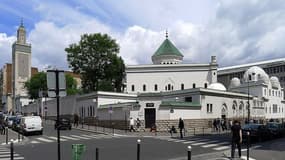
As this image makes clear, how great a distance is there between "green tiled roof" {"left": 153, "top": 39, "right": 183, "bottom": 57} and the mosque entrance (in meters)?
45.4

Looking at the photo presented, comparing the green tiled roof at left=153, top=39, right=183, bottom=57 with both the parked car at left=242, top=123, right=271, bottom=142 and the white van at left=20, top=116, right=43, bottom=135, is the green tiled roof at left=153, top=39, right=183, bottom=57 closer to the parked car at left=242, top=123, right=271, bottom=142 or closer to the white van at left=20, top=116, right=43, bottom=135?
the white van at left=20, top=116, right=43, bottom=135

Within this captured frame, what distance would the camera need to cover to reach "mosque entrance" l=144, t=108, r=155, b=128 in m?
47.3

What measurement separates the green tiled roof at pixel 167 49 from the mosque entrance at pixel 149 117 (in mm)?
45447

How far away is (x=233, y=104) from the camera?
6669 centimetres

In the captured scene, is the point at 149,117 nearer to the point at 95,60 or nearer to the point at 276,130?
the point at 276,130

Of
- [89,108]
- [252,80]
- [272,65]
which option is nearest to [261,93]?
[252,80]

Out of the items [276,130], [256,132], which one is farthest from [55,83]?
[276,130]

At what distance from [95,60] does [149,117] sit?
31320mm

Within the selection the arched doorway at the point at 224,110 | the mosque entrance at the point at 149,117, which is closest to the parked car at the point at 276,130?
the mosque entrance at the point at 149,117

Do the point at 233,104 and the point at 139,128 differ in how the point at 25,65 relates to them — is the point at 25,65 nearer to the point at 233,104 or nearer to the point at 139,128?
the point at 233,104

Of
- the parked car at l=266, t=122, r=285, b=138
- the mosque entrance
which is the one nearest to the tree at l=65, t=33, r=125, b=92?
the mosque entrance

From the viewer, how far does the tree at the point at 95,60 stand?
75688mm

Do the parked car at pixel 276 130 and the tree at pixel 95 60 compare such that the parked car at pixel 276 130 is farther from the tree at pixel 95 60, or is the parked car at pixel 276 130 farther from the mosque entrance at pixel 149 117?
the tree at pixel 95 60

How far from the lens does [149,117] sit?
4750 cm
